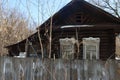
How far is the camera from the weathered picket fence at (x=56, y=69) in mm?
6835

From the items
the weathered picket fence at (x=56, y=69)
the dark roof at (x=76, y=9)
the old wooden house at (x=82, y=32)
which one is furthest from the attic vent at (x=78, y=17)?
the weathered picket fence at (x=56, y=69)

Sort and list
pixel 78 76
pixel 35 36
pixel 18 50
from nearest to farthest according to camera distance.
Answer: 1. pixel 78 76
2. pixel 35 36
3. pixel 18 50

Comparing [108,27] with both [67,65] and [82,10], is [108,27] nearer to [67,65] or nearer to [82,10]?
[82,10]

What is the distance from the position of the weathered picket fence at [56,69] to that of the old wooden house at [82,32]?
34.0 ft

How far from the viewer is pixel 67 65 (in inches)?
285

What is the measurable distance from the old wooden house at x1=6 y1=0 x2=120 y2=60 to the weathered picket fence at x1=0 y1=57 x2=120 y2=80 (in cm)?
1038

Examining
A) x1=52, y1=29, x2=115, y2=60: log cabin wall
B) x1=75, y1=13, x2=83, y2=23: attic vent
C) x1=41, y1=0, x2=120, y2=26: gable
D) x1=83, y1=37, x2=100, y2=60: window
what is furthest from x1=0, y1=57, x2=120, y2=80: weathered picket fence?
x1=75, y1=13, x2=83, y2=23: attic vent

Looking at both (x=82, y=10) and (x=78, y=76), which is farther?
(x=82, y=10)

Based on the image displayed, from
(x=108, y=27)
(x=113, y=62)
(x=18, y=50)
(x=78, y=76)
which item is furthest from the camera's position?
(x=18, y=50)

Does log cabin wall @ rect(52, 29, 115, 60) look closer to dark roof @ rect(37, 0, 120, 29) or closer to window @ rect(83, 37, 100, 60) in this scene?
window @ rect(83, 37, 100, 60)

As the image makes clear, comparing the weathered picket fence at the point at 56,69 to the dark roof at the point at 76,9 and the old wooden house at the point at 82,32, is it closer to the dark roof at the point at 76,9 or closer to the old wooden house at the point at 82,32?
the old wooden house at the point at 82,32

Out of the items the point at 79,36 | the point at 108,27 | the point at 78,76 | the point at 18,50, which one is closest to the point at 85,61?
the point at 78,76

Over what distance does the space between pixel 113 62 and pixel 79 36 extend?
12869 mm

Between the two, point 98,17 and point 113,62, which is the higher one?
point 98,17
